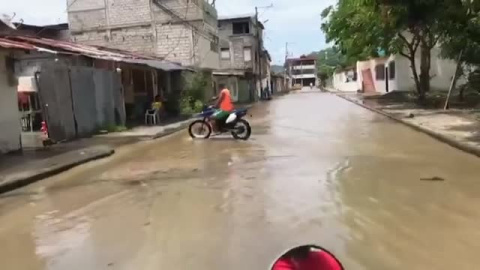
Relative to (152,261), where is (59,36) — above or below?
above

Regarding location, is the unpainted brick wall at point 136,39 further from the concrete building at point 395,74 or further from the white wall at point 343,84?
the white wall at point 343,84

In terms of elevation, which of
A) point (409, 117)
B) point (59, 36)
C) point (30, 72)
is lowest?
point (409, 117)

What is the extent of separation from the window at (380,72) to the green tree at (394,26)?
32.2 feet

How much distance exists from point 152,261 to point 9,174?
6.74m

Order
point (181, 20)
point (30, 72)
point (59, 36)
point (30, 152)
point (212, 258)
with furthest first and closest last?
1. point (59, 36)
2. point (181, 20)
3. point (30, 72)
4. point (30, 152)
5. point (212, 258)

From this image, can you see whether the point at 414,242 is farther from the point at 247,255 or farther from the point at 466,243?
the point at 247,255

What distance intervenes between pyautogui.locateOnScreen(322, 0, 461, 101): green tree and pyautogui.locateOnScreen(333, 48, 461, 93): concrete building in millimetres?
1495

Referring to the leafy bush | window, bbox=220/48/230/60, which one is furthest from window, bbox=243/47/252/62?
the leafy bush

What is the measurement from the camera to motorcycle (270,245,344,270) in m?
2.21

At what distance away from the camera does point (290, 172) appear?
34.6ft

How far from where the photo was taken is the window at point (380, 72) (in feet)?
175

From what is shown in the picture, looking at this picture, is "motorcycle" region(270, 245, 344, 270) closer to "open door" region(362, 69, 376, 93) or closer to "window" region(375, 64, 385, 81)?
"window" region(375, 64, 385, 81)

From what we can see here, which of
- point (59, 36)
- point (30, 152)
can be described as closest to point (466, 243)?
point (30, 152)

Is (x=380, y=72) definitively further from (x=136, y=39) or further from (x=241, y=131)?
(x=241, y=131)
